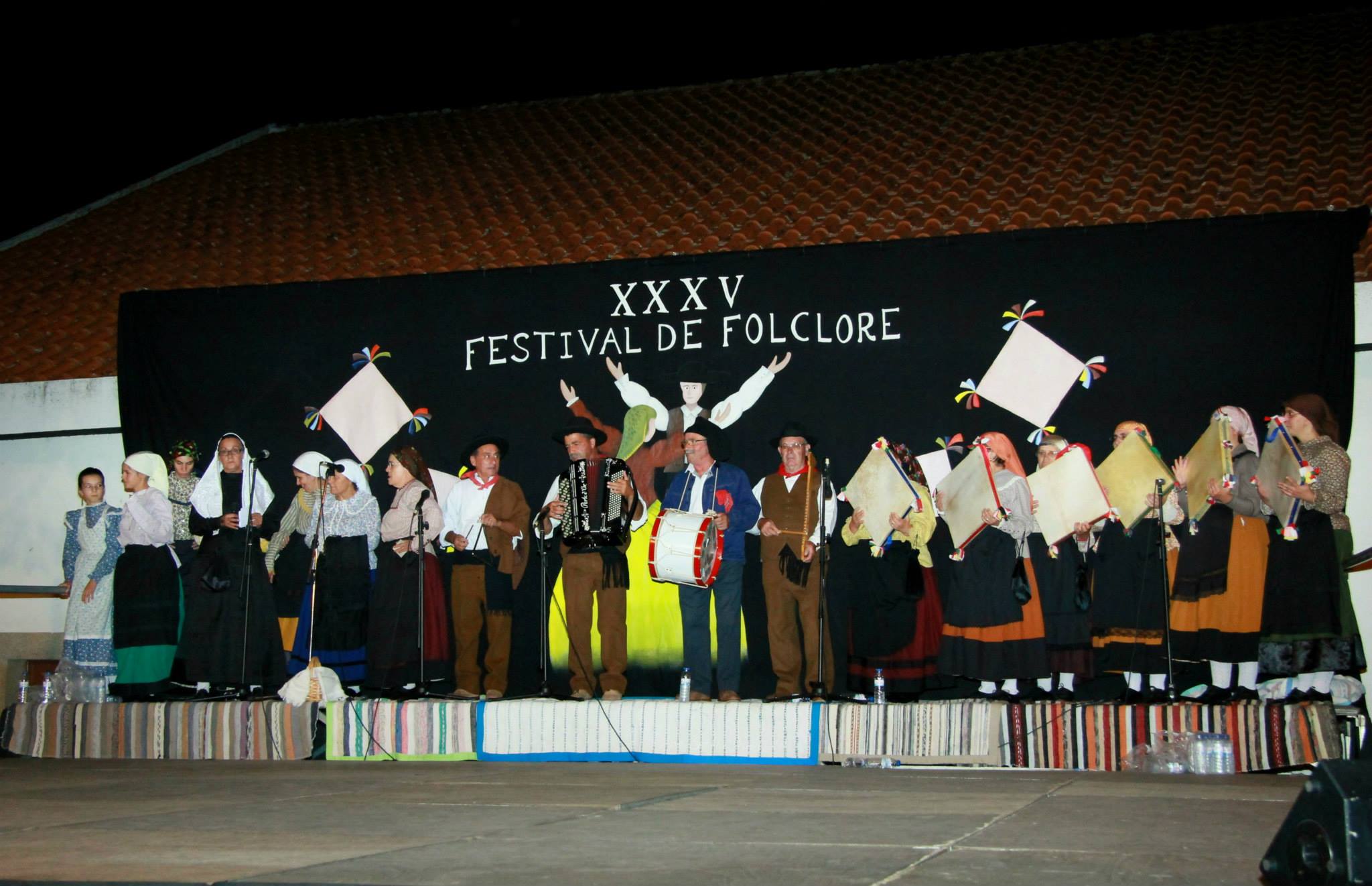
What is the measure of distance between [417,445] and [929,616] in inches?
124

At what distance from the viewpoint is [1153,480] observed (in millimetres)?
6707

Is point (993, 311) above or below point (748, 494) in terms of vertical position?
above

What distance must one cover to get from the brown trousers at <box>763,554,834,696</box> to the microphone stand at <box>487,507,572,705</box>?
3.69 ft

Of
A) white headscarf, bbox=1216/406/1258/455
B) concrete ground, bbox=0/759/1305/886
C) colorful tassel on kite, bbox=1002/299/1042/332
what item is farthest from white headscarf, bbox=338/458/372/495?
white headscarf, bbox=1216/406/1258/455

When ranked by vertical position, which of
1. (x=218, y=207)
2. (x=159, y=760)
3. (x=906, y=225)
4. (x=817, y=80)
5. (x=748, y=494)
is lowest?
(x=159, y=760)

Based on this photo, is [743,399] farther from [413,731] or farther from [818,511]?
[413,731]

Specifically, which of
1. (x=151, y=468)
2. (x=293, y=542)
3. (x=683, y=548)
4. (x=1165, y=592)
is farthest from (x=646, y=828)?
(x=151, y=468)

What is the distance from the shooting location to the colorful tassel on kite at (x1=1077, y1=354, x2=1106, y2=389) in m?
7.14

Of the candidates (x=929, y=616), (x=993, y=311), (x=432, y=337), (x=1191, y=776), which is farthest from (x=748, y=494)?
(x=1191, y=776)

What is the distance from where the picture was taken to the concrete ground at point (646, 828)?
2.46m

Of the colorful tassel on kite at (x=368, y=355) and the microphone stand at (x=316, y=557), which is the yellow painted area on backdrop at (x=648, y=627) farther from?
the colorful tassel on kite at (x=368, y=355)

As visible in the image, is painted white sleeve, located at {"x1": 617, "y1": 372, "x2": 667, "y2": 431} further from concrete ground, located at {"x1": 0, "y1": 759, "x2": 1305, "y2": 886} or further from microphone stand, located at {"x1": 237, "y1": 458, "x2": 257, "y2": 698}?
concrete ground, located at {"x1": 0, "y1": 759, "x2": 1305, "y2": 886}

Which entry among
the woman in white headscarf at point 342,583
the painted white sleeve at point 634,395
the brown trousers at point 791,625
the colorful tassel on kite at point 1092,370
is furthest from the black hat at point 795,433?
the woman in white headscarf at point 342,583

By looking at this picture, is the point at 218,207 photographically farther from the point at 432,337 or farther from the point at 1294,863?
the point at 1294,863
